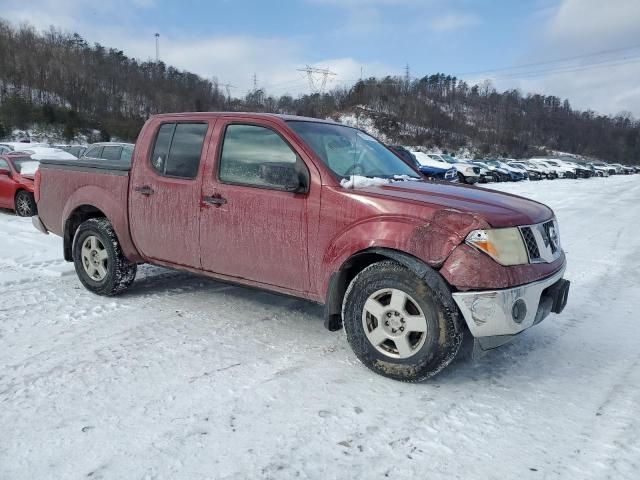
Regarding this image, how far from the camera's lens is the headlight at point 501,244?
3.20 m

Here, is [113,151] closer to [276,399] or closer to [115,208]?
[115,208]

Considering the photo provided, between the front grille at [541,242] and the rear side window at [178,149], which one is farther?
the rear side window at [178,149]

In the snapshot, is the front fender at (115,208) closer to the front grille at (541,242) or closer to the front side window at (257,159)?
the front side window at (257,159)

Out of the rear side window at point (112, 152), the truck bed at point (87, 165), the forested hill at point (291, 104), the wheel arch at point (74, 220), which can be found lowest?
the wheel arch at point (74, 220)

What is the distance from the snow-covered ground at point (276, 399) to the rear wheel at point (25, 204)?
23.0 ft

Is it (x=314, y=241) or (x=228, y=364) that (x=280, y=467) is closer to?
(x=228, y=364)

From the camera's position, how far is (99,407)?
302 cm

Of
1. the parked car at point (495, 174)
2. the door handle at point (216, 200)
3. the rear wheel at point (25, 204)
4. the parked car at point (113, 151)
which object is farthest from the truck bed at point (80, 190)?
the parked car at point (495, 174)

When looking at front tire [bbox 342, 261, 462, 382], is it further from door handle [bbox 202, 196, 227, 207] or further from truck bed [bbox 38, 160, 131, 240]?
truck bed [bbox 38, 160, 131, 240]

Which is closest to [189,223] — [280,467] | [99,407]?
[99,407]

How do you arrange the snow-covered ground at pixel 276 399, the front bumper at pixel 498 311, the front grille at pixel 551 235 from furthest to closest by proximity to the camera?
the front grille at pixel 551 235 < the front bumper at pixel 498 311 < the snow-covered ground at pixel 276 399

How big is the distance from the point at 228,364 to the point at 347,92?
121054 mm

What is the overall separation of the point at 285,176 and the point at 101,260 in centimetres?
243

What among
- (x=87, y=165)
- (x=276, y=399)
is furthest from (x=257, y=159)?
(x=87, y=165)
